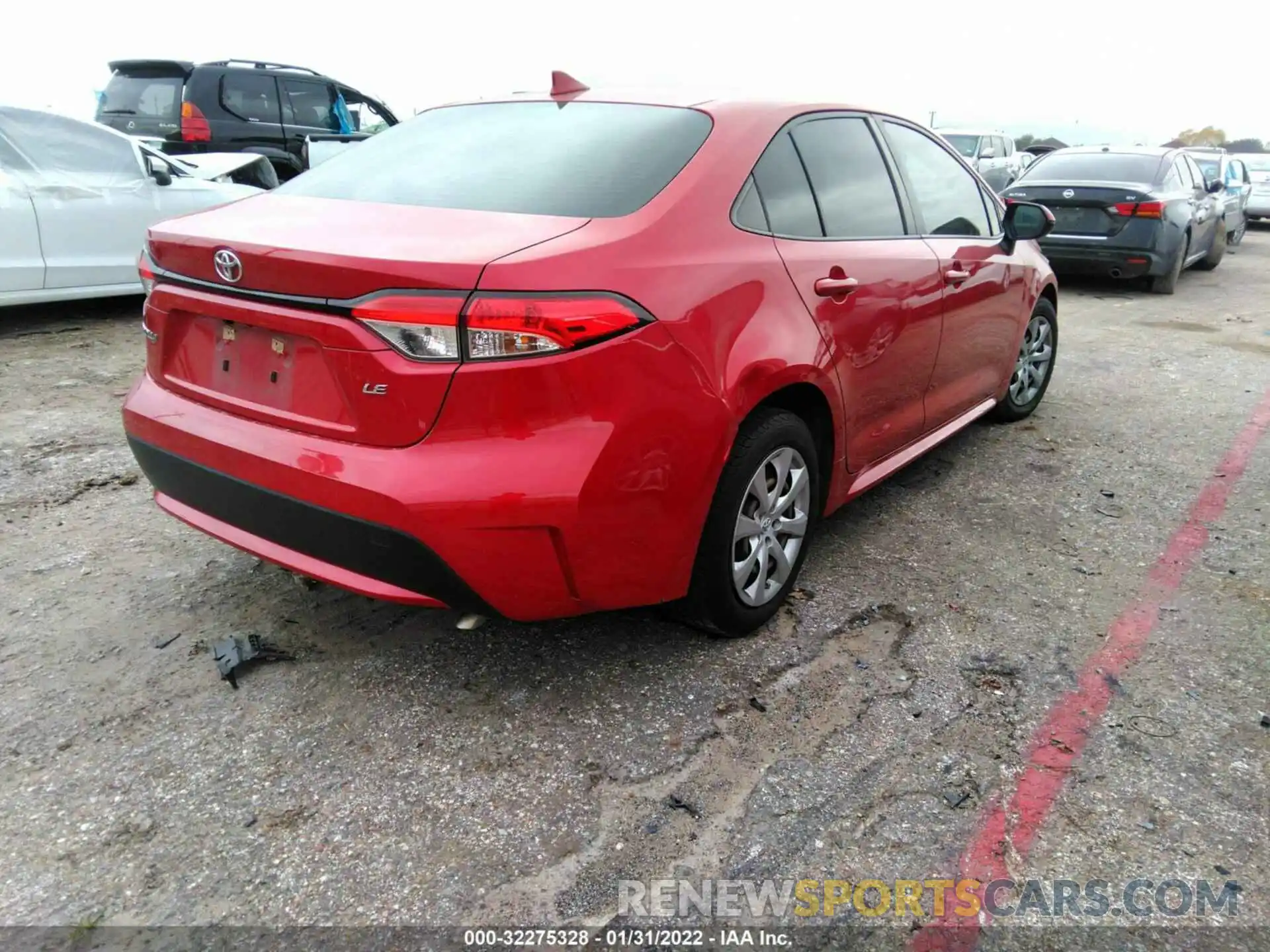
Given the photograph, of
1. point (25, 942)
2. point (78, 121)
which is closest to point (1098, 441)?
point (25, 942)

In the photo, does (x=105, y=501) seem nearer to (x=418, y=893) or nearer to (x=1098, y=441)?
(x=418, y=893)

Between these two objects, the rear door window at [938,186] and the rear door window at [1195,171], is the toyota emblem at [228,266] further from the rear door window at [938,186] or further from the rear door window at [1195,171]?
the rear door window at [1195,171]

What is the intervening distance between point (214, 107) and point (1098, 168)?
929cm

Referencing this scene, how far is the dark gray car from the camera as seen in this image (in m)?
9.30

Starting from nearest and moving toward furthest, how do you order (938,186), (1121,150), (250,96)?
(938,186) < (1121,150) < (250,96)

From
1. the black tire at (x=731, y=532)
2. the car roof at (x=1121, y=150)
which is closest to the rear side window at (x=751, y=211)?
the black tire at (x=731, y=532)

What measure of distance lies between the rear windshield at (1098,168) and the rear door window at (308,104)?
7.98 metres

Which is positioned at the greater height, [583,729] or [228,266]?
[228,266]

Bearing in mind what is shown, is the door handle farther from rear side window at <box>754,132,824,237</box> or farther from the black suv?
the black suv

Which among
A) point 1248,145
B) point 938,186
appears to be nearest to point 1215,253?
point 938,186

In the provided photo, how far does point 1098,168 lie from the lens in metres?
9.84

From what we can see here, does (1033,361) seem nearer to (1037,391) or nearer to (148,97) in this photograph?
(1037,391)

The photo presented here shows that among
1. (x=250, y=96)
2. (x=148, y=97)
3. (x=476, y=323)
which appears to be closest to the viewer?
(x=476, y=323)

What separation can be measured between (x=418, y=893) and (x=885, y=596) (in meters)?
1.91
